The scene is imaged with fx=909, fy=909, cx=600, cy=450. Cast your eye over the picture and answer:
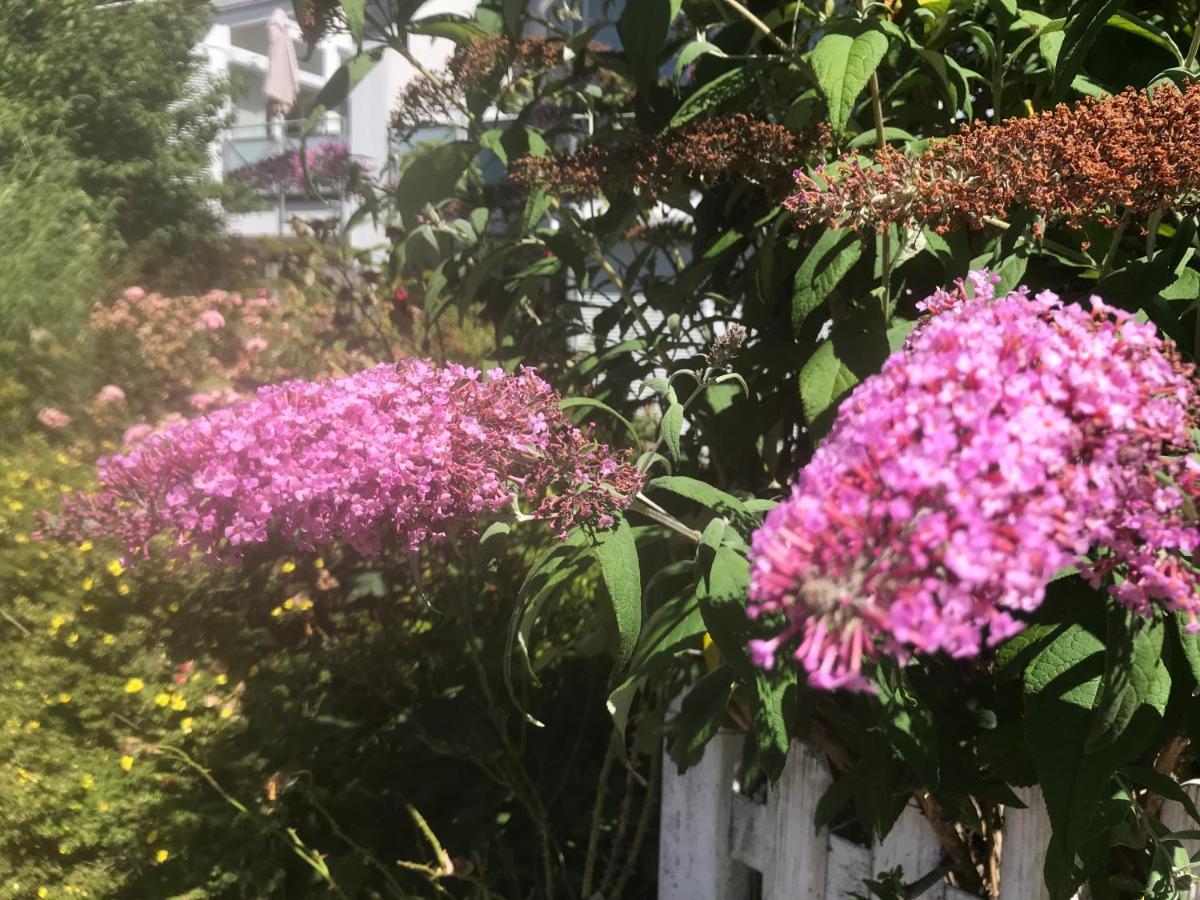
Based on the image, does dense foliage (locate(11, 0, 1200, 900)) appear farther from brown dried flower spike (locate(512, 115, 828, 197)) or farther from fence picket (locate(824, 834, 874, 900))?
fence picket (locate(824, 834, 874, 900))

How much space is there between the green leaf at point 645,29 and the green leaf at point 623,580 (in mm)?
656

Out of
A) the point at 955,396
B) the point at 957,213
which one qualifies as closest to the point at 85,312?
the point at 957,213

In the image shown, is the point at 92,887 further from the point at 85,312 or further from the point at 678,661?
the point at 85,312

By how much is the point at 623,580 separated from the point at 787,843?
2.91 feet

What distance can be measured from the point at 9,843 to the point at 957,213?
7.01ft

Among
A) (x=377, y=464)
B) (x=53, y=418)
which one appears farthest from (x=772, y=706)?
(x=53, y=418)

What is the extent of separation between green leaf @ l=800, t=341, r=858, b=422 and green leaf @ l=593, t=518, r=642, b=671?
11.1 inches

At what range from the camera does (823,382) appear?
1103mm

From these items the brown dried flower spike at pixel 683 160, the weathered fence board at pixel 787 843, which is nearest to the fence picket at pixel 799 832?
the weathered fence board at pixel 787 843

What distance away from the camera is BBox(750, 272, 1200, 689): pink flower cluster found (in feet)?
1.63

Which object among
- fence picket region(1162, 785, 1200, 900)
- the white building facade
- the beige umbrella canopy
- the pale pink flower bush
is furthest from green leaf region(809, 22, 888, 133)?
the beige umbrella canopy

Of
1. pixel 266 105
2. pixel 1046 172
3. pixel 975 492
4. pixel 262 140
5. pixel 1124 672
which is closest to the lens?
pixel 975 492

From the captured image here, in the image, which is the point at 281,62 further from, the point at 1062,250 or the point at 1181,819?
the point at 1181,819

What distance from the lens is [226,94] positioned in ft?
17.1
